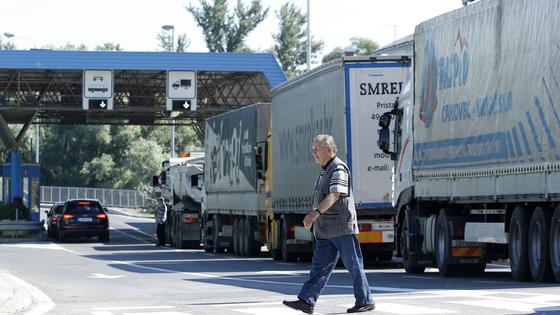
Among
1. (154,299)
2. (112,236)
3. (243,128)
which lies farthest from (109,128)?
(154,299)

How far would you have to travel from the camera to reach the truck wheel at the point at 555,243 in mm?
18516

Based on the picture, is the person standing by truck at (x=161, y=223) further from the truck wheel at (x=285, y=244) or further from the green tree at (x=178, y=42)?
the green tree at (x=178, y=42)

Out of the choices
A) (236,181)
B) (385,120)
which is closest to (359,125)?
(385,120)

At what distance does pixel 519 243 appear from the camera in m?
19.8

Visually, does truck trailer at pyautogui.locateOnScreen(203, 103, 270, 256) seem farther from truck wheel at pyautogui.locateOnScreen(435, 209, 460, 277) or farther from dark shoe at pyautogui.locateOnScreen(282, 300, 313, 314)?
dark shoe at pyautogui.locateOnScreen(282, 300, 313, 314)

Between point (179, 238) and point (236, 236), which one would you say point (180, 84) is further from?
point (236, 236)

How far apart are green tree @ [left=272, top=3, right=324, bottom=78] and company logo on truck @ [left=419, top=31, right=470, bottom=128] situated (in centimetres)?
10495

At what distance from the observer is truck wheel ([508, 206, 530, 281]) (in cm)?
1967

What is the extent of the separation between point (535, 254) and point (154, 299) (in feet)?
17.9

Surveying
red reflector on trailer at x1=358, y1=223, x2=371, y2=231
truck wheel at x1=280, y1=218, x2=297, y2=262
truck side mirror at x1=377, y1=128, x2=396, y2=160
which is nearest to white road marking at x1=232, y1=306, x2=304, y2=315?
truck side mirror at x1=377, y1=128, x2=396, y2=160

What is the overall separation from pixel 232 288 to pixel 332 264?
5524 millimetres

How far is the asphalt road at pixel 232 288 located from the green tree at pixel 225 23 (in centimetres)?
9154

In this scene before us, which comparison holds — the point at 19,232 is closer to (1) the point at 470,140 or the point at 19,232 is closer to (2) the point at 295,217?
(2) the point at 295,217

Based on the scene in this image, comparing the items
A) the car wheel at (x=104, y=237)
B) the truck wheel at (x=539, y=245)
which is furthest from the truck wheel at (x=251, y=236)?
the truck wheel at (x=539, y=245)
